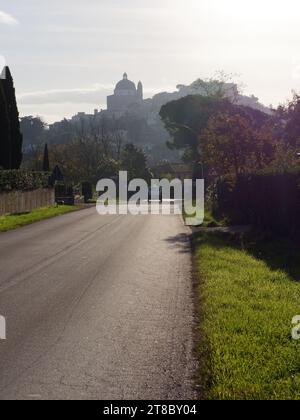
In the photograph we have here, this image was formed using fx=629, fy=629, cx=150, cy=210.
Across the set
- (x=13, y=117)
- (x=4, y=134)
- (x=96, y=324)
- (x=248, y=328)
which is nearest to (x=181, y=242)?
(x=96, y=324)

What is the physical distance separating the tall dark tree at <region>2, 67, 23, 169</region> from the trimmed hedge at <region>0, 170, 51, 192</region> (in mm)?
2233

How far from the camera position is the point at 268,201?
21094 millimetres

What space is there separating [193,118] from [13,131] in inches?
1690

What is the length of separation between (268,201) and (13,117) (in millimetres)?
30508

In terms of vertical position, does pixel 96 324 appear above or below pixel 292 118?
below

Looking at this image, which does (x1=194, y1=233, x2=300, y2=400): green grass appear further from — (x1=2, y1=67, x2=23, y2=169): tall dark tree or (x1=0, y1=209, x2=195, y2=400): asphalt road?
(x1=2, y1=67, x2=23, y2=169): tall dark tree

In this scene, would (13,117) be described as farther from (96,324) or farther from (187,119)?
(187,119)

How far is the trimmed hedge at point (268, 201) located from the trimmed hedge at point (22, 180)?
1359 cm

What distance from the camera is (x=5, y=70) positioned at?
46406 millimetres

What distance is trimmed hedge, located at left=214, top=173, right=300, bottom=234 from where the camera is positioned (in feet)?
62.3

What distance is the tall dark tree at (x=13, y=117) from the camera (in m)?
46.4

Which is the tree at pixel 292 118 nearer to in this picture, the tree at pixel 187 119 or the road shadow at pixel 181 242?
the road shadow at pixel 181 242
